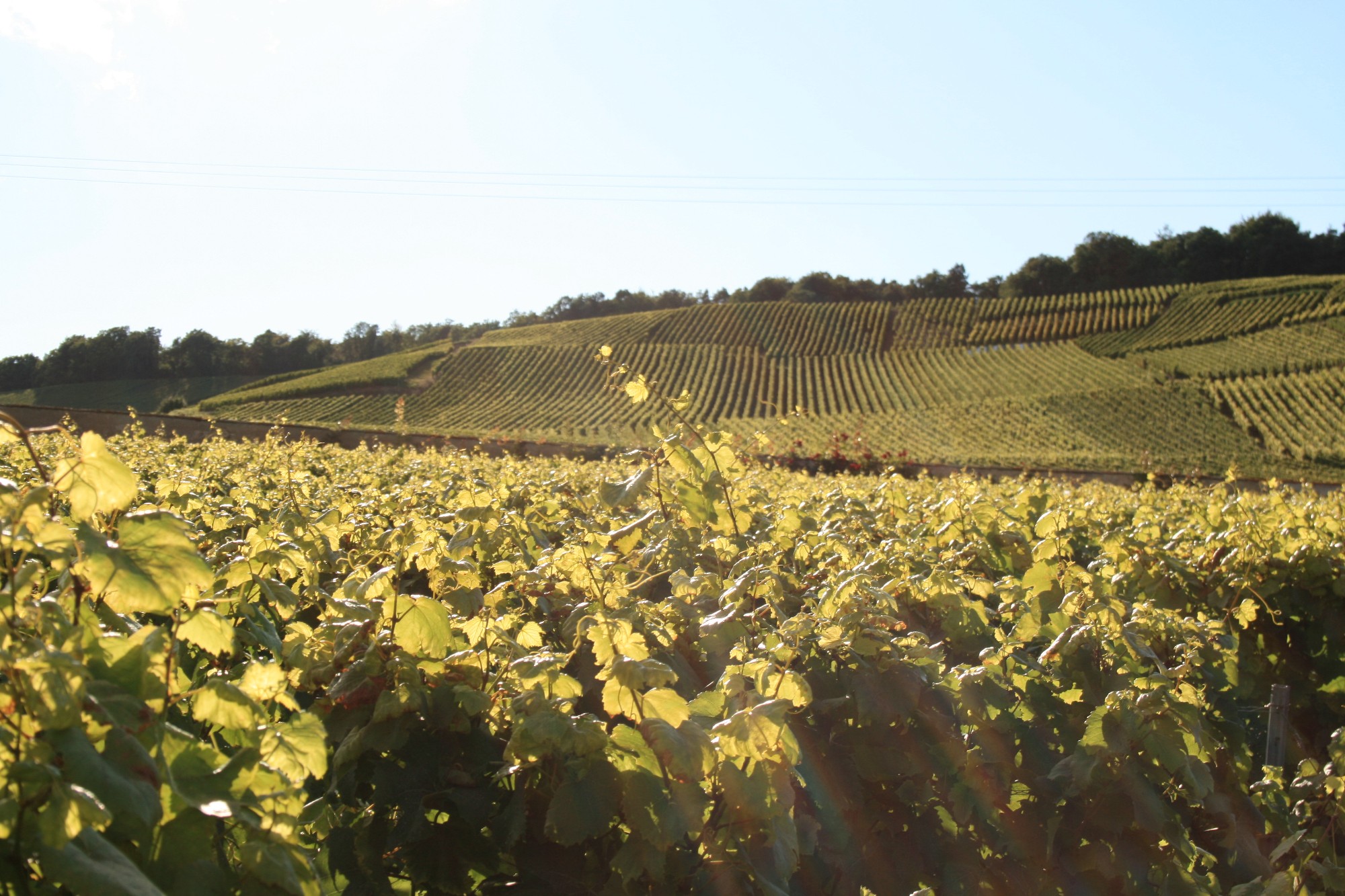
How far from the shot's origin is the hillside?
45.5 metres

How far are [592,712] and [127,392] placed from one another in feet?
206

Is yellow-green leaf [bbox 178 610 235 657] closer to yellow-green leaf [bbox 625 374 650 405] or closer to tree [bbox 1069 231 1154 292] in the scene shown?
yellow-green leaf [bbox 625 374 650 405]

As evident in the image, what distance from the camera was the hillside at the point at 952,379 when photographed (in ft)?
149

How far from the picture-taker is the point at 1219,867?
10.2 feet

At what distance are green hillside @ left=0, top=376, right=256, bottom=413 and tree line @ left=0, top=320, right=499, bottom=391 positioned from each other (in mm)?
428

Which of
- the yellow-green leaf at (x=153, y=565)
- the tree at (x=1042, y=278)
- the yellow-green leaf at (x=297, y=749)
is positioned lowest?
the yellow-green leaf at (x=297, y=749)

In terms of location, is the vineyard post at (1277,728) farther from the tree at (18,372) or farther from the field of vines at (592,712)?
the tree at (18,372)

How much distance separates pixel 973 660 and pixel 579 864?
1914 mm

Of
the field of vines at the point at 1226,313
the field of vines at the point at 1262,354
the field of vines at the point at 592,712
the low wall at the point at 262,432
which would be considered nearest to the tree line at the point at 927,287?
the field of vines at the point at 1226,313

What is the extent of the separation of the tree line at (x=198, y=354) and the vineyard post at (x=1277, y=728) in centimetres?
4889

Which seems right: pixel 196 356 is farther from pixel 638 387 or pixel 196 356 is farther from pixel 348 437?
pixel 638 387

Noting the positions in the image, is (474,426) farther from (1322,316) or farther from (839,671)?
(1322,316)

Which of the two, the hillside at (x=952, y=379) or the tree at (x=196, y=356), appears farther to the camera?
the tree at (x=196, y=356)

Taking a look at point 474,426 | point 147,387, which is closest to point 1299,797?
point 474,426
